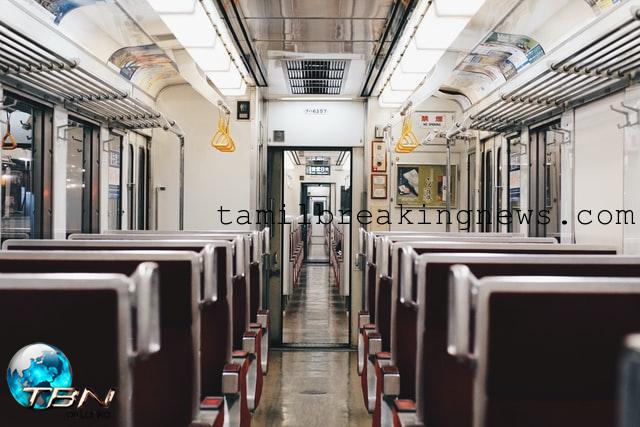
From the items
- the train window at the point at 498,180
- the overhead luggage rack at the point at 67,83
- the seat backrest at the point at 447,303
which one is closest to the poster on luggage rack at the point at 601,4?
the seat backrest at the point at 447,303

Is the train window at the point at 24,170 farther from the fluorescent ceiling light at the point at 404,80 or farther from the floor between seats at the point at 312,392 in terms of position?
the fluorescent ceiling light at the point at 404,80

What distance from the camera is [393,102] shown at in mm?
5285

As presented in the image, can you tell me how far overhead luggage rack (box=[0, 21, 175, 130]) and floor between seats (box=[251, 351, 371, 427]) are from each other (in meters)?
2.50

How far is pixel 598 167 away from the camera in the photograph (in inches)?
139

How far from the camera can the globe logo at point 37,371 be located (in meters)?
1.28

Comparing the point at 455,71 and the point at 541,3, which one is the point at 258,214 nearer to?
the point at 455,71

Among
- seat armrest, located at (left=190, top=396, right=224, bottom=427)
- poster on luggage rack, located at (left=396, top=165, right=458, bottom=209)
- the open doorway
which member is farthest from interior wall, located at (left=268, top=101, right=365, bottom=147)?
seat armrest, located at (left=190, top=396, right=224, bottom=427)

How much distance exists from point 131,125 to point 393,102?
8.03 feet

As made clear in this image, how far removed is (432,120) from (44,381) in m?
5.66

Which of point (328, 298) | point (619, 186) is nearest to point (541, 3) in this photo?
point (619, 186)

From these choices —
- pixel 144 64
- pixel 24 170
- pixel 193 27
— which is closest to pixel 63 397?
pixel 193 27

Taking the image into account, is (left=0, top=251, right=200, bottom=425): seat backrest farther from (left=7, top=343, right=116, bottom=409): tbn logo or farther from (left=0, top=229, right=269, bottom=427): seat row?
(left=7, top=343, right=116, bottom=409): tbn logo

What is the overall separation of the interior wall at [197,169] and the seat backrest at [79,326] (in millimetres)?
4748

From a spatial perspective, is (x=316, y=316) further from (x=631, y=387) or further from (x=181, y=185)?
(x=631, y=387)
